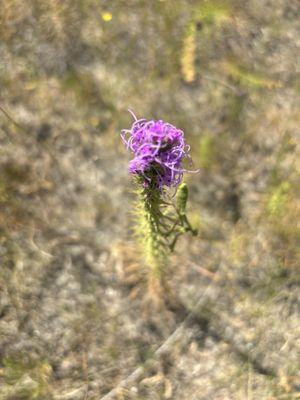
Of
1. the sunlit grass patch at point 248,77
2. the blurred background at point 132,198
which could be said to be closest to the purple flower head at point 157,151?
the blurred background at point 132,198

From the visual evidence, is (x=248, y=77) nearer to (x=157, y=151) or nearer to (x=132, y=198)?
(x=132, y=198)

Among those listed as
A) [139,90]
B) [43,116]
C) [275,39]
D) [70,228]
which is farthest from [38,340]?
[275,39]

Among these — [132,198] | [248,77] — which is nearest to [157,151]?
[132,198]

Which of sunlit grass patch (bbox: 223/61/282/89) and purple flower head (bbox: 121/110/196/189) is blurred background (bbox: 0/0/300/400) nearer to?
sunlit grass patch (bbox: 223/61/282/89)

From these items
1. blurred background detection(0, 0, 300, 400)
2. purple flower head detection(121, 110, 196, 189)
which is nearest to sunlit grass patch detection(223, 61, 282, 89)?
blurred background detection(0, 0, 300, 400)

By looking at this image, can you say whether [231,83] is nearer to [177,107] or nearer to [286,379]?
[177,107]
